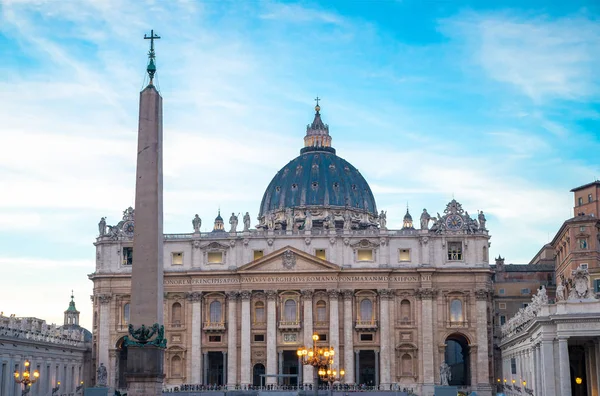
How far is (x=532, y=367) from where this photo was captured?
68.4 m

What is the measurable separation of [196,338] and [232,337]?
146 inches

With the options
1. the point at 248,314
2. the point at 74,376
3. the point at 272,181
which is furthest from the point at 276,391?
the point at 272,181

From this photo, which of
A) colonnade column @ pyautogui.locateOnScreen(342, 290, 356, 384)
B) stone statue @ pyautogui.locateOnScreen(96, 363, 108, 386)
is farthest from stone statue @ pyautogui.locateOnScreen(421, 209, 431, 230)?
stone statue @ pyautogui.locateOnScreen(96, 363, 108, 386)

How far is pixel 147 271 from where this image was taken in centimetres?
3234

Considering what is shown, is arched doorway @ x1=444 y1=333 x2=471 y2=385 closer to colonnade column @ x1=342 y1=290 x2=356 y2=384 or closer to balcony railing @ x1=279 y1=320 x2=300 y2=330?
colonnade column @ x1=342 y1=290 x2=356 y2=384

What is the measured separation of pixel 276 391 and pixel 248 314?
1397 cm

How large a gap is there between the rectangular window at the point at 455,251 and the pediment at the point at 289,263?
38.2 feet

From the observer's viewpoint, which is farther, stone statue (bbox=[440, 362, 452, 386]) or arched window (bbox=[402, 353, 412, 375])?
arched window (bbox=[402, 353, 412, 375])

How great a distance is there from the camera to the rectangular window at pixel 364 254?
101625 mm

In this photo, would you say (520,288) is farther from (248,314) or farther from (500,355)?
(248,314)

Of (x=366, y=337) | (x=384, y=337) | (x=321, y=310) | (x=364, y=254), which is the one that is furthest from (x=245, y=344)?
(x=364, y=254)

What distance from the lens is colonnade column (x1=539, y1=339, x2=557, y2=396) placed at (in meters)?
59.4

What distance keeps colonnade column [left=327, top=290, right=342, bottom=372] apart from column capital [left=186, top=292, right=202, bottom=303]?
43.9 feet

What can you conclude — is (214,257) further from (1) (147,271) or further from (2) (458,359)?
(1) (147,271)
